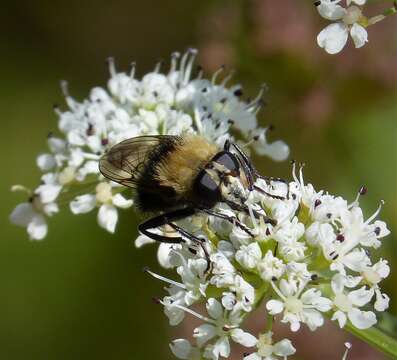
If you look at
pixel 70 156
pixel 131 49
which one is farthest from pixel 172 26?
pixel 70 156

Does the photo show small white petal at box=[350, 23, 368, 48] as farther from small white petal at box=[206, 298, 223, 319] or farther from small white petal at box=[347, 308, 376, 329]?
small white petal at box=[206, 298, 223, 319]

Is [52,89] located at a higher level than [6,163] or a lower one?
higher

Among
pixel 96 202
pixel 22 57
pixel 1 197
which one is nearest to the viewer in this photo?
pixel 96 202

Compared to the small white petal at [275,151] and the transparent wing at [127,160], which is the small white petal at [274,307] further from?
the small white petal at [275,151]

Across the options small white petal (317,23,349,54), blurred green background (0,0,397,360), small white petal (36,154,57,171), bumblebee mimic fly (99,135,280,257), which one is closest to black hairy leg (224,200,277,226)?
bumblebee mimic fly (99,135,280,257)

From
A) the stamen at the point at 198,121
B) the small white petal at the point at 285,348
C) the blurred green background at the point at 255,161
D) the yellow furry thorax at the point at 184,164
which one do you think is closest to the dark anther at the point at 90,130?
the stamen at the point at 198,121

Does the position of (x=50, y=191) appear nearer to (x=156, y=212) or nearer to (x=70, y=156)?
(x=70, y=156)

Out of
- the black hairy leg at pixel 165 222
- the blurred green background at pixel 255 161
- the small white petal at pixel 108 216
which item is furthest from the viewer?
the blurred green background at pixel 255 161
